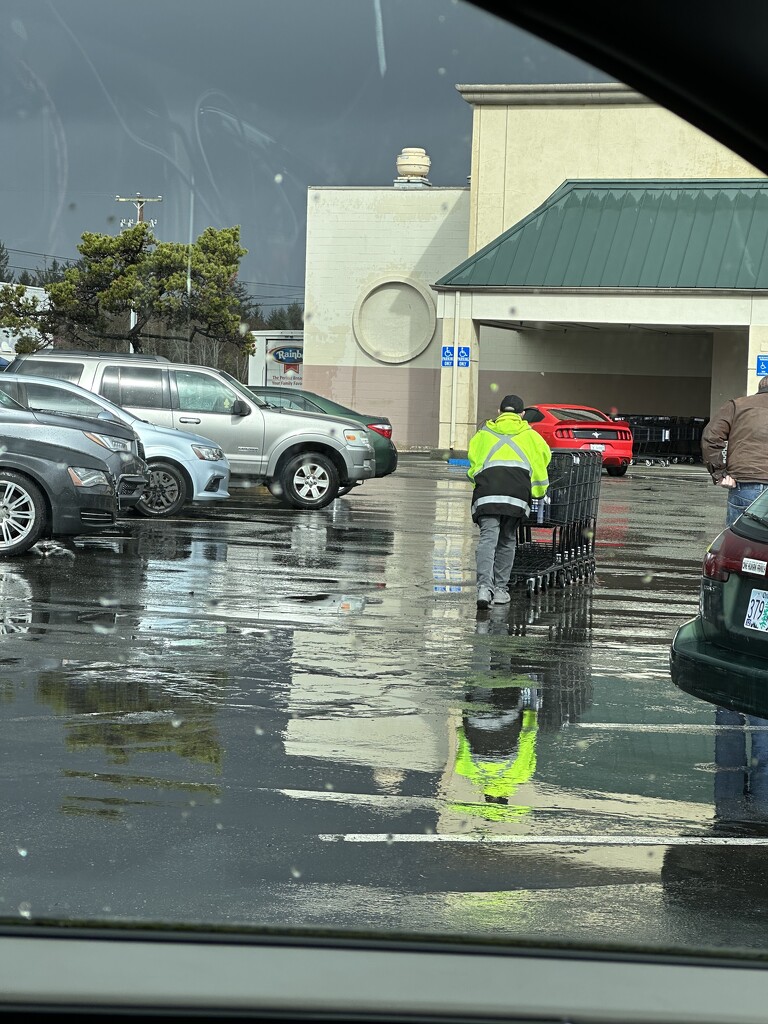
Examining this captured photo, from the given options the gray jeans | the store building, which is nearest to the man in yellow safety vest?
the gray jeans

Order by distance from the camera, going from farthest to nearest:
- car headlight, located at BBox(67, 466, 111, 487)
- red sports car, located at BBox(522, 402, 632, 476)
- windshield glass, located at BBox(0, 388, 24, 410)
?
red sports car, located at BBox(522, 402, 632, 476) < windshield glass, located at BBox(0, 388, 24, 410) < car headlight, located at BBox(67, 466, 111, 487)

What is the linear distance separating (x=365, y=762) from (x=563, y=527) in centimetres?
724

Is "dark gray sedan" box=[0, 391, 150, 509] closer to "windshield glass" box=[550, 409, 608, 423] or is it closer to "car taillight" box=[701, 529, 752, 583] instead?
"car taillight" box=[701, 529, 752, 583]

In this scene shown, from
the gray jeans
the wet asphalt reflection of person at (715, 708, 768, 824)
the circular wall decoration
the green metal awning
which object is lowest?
the wet asphalt reflection of person at (715, 708, 768, 824)

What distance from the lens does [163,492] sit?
18422 mm

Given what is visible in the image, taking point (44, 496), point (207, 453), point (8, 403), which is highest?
point (8, 403)

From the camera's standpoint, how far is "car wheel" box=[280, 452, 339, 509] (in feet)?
66.9

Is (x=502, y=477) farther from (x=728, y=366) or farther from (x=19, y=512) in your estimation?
(x=728, y=366)

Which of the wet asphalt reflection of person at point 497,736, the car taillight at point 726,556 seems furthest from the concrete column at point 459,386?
the car taillight at point 726,556

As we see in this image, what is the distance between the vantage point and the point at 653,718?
7.99 meters

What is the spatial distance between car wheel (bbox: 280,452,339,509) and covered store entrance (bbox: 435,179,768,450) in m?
18.6

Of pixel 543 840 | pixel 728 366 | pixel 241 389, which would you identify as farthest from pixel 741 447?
pixel 728 366

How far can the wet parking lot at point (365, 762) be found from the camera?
4.80 meters

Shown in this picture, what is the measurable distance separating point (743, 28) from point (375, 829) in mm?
4263
